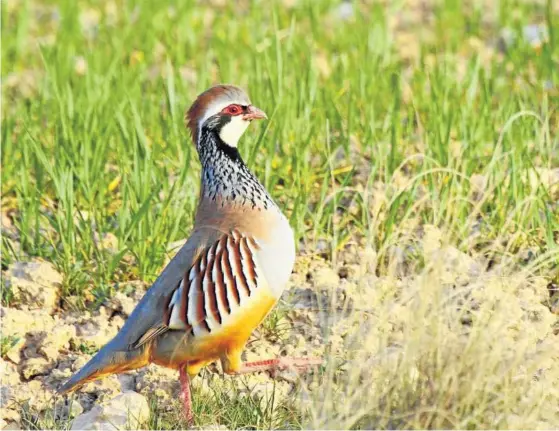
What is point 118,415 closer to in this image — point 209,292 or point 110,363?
point 110,363

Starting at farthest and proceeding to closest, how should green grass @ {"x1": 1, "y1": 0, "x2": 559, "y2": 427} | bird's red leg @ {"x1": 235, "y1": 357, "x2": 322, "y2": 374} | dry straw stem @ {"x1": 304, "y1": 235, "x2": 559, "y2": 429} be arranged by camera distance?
green grass @ {"x1": 1, "y1": 0, "x2": 559, "y2": 427}, bird's red leg @ {"x1": 235, "y1": 357, "x2": 322, "y2": 374}, dry straw stem @ {"x1": 304, "y1": 235, "x2": 559, "y2": 429}

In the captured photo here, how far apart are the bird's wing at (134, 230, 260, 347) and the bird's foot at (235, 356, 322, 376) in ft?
0.96

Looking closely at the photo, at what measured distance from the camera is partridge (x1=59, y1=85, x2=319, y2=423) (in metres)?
4.18

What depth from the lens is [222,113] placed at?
179 inches

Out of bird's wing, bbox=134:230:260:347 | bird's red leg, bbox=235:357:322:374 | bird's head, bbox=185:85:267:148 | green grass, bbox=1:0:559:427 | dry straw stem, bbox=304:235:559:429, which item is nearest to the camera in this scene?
dry straw stem, bbox=304:235:559:429

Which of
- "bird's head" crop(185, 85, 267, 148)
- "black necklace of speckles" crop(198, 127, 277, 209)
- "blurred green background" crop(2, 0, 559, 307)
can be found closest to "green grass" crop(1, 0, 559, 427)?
"blurred green background" crop(2, 0, 559, 307)

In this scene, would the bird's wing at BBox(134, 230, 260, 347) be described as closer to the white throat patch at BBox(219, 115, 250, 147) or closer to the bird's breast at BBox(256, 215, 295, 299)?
the bird's breast at BBox(256, 215, 295, 299)

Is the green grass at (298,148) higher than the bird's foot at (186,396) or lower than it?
higher

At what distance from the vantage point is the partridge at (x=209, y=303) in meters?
4.18

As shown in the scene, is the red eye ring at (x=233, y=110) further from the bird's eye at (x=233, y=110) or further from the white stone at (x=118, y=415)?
the white stone at (x=118, y=415)

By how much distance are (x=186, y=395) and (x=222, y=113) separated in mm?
1032

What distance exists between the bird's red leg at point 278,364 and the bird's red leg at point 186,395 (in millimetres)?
209

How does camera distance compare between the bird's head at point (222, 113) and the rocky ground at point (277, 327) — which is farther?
the bird's head at point (222, 113)

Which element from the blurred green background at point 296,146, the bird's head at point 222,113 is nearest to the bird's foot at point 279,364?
the blurred green background at point 296,146
